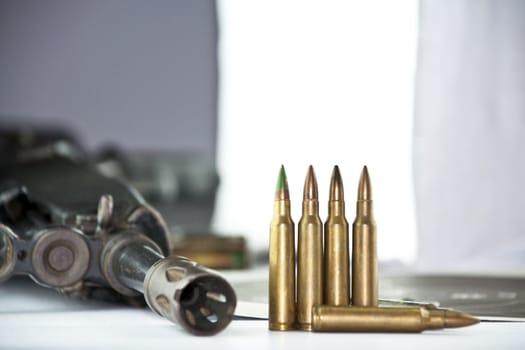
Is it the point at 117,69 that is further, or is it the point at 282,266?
the point at 117,69

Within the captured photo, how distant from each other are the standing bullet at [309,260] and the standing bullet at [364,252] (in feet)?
0.13

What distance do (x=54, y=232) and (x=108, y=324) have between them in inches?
5.0

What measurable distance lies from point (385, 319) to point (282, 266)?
Answer: 0.12 m

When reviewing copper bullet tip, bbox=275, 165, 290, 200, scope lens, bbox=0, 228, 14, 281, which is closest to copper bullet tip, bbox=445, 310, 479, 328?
copper bullet tip, bbox=275, 165, 290, 200

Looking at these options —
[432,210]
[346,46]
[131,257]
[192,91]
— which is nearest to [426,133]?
[432,210]

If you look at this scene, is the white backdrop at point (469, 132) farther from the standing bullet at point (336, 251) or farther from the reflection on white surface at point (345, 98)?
the standing bullet at point (336, 251)

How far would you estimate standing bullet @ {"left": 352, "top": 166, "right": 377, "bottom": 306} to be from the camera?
88cm

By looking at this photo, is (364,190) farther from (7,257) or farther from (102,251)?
(7,257)

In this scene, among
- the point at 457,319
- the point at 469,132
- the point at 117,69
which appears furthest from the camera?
the point at 117,69

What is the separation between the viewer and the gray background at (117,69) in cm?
283

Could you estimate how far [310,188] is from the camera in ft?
2.97

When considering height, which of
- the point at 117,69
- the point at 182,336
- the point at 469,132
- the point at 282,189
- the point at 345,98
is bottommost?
the point at 182,336

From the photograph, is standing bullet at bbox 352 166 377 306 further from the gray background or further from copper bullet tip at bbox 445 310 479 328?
the gray background

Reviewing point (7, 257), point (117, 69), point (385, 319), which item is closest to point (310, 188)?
point (385, 319)
